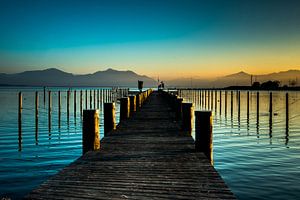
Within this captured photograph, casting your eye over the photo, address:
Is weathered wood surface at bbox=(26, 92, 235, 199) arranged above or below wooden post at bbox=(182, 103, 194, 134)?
below

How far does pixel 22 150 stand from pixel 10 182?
221 inches

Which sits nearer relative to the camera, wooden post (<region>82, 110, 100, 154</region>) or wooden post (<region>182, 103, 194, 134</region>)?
wooden post (<region>82, 110, 100, 154</region>)

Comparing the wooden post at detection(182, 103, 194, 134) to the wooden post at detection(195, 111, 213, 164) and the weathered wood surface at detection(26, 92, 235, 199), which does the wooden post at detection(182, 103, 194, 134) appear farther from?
the wooden post at detection(195, 111, 213, 164)

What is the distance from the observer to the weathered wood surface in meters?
4.50

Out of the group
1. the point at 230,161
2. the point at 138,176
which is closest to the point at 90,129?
the point at 138,176

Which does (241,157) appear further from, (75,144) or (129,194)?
(129,194)

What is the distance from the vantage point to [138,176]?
18.0 feet

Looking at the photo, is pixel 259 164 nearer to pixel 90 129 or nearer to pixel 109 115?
pixel 109 115

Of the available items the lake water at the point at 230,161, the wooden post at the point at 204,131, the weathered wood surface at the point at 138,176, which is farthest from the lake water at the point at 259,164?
the weathered wood surface at the point at 138,176

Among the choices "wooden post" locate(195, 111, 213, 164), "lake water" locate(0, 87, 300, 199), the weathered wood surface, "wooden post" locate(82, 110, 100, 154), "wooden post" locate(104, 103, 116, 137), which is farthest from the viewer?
"wooden post" locate(104, 103, 116, 137)

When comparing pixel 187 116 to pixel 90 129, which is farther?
pixel 187 116

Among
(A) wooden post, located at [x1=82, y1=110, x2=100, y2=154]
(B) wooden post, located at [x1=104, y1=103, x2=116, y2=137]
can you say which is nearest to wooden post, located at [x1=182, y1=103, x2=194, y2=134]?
(B) wooden post, located at [x1=104, y1=103, x2=116, y2=137]

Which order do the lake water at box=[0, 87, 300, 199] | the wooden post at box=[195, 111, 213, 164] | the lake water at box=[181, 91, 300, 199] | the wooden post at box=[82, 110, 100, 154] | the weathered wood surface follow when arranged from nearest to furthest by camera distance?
the weathered wood surface < the wooden post at box=[195, 111, 213, 164] < the wooden post at box=[82, 110, 100, 154] < the lake water at box=[181, 91, 300, 199] < the lake water at box=[0, 87, 300, 199]

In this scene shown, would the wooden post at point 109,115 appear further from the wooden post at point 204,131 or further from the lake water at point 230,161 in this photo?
the wooden post at point 204,131
